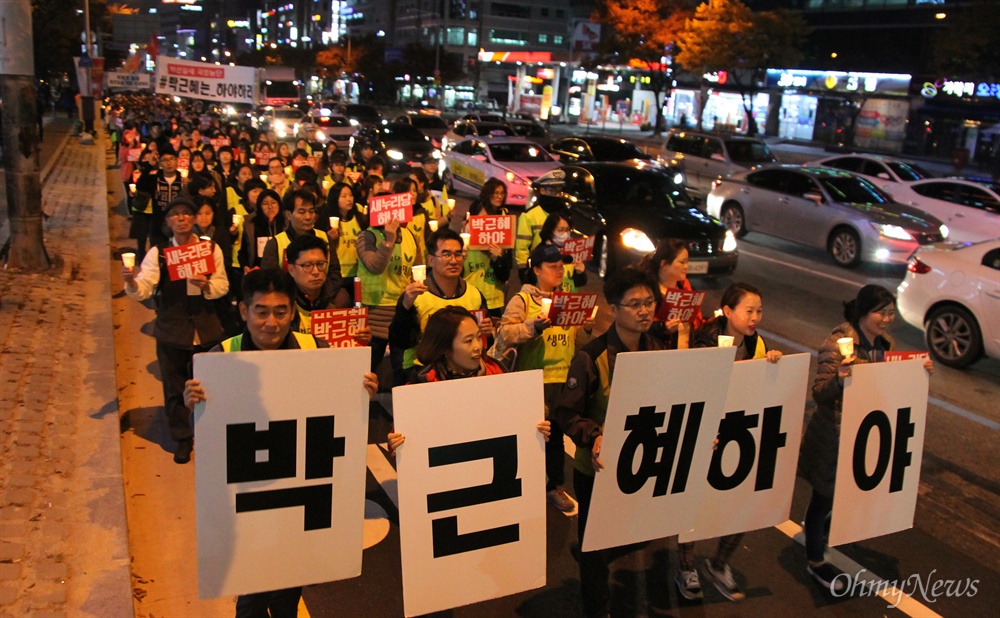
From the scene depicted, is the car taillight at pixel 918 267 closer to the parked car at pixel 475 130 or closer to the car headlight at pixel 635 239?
the car headlight at pixel 635 239

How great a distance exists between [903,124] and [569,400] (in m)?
46.5

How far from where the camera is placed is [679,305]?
18.5 ft

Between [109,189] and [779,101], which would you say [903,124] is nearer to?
[779,101]

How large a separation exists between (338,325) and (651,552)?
7.80ft

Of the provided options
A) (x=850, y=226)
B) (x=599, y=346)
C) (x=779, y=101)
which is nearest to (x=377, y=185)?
(x=599, y=346)

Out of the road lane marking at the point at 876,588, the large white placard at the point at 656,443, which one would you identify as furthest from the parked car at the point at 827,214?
the large white placard at the point at 656,443

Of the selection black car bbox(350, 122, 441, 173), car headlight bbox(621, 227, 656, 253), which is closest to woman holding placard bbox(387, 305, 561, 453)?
car headlight bbox(621, 227, 656, 253)

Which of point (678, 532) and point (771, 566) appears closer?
point (678, 532)

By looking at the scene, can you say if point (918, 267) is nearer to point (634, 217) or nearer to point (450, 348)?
point (634, 217)

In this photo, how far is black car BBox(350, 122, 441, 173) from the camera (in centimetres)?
2520

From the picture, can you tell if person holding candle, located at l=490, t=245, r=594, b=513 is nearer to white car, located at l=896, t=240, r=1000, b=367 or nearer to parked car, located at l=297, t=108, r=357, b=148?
white car, located at l=896, t=240, r=1000, b=367

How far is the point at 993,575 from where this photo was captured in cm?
528

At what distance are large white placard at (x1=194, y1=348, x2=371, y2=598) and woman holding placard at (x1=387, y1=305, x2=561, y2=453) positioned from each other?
0.49m

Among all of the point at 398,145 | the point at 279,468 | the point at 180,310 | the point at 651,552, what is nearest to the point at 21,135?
the point at 180,310
